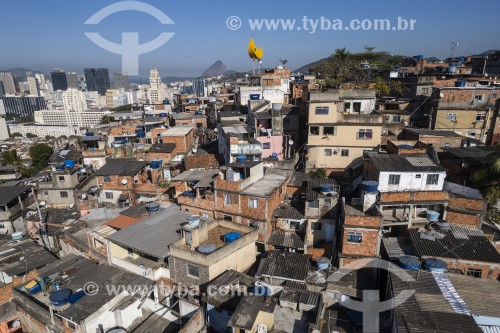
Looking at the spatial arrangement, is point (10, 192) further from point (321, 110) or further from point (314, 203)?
point (321, 110)

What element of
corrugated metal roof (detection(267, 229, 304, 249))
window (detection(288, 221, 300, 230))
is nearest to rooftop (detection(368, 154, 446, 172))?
window (detection(288, 221, 300, 230))

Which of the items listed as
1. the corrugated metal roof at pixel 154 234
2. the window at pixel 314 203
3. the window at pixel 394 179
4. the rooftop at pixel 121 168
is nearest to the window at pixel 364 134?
the window at pixel 394 179

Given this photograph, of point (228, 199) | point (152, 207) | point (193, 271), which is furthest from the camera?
point (152, 207)

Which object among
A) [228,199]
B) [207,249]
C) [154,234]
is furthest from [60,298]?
[228,199]

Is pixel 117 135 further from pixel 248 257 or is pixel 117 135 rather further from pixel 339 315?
pixel 339 315

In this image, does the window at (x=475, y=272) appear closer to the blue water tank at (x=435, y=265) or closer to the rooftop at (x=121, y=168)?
the blue water tank at (x=435, y=265)

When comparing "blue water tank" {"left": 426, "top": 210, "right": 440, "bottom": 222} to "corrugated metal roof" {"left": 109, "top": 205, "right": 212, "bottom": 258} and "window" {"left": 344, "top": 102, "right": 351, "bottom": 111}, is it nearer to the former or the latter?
"window" {"left": 344, "top": 102, "right": 351, "bottom": 111}

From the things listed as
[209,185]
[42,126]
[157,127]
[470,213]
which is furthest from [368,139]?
[42,126]
